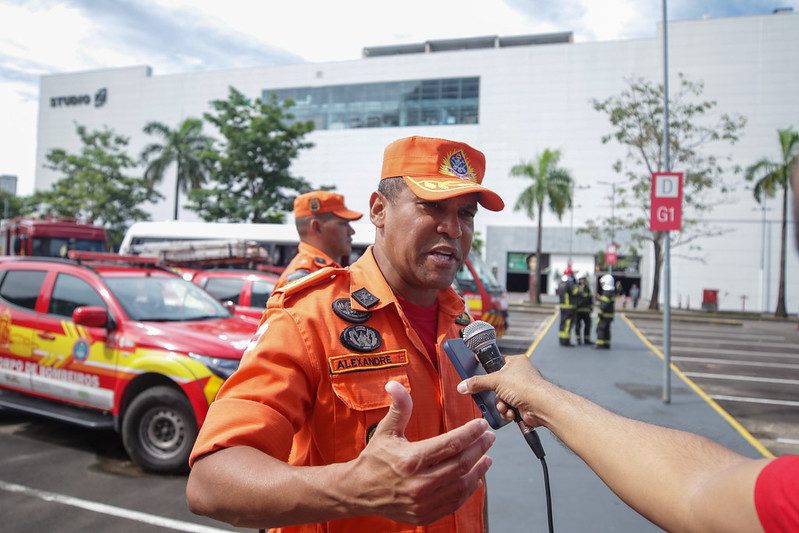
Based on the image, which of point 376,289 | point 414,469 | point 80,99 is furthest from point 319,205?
point 80,99

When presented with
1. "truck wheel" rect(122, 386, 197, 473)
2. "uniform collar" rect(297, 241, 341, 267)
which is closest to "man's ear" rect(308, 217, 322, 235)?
"uniform collar" rect(297, 241, 341, 267)

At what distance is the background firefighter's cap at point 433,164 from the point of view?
1.83 m

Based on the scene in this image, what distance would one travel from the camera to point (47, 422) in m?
6.60

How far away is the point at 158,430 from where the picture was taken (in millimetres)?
5125

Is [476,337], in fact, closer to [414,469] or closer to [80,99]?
[414,469]

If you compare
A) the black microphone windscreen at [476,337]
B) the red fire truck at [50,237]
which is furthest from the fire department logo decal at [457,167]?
the red fire truck at [50,237]

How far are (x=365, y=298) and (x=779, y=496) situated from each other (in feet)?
3.64

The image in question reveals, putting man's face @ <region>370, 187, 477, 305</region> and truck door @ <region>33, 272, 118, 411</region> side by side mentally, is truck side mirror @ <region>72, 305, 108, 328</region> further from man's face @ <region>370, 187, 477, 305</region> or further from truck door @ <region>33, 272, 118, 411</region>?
man's face @ <region>370, 187, 477, 305</region>

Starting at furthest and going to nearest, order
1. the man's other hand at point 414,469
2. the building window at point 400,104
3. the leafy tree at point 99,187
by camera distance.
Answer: the building window at point 400,104, the leafy tree at point 99,187, the man's other hand at point 414,469

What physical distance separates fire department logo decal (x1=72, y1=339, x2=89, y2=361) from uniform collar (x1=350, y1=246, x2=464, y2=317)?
4.42m

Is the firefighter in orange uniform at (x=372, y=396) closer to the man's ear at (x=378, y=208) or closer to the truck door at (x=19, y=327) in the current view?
the man's ear at (x=378, y=208)

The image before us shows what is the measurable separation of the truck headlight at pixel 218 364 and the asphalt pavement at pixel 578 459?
7.92 ft

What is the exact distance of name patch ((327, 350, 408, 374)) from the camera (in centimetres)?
153

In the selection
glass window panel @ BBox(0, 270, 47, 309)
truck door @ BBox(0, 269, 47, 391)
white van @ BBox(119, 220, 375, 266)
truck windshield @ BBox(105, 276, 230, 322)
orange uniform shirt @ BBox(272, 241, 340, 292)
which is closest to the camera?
orange uniform shirt @ BBox(272, 241, 340, 292)
